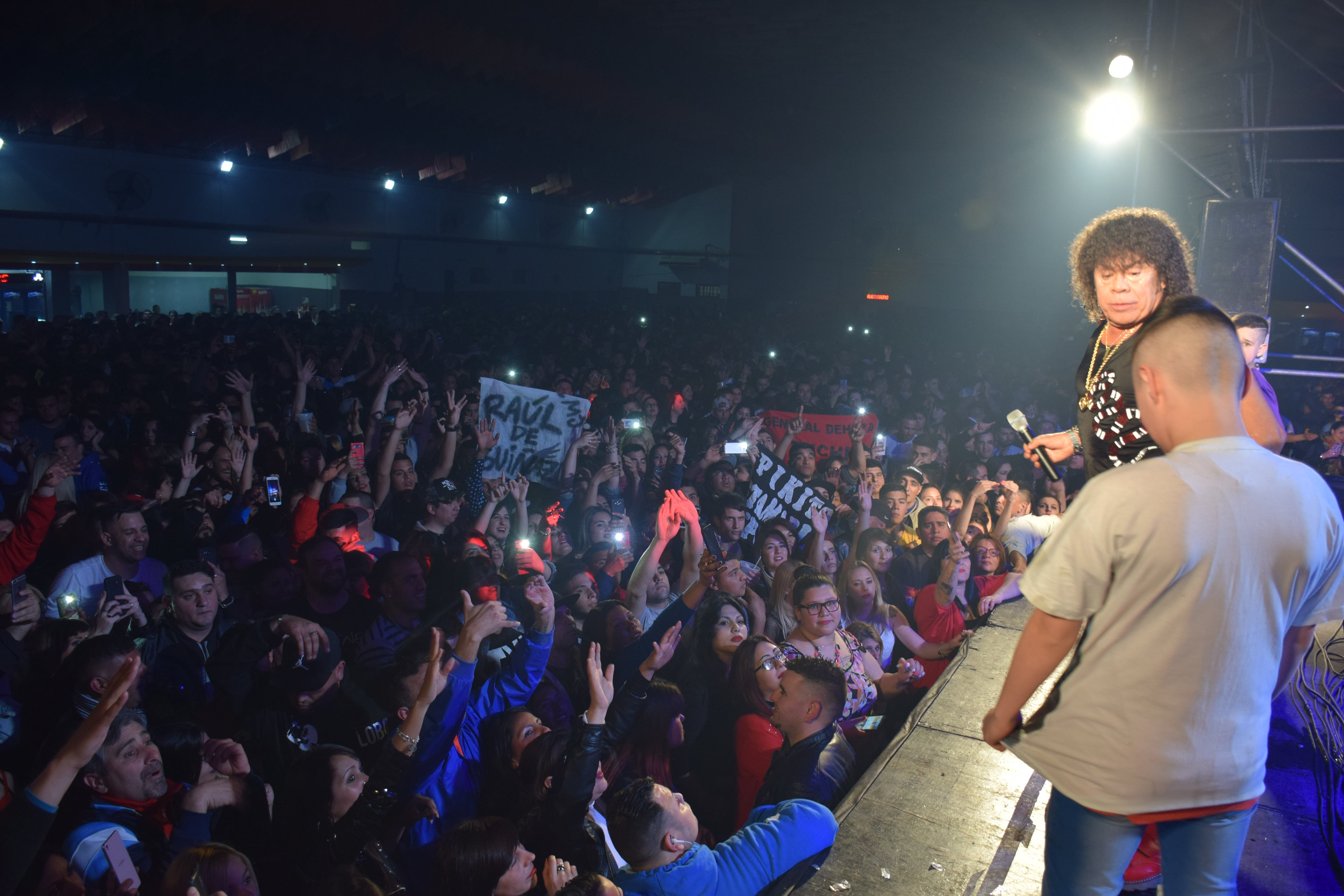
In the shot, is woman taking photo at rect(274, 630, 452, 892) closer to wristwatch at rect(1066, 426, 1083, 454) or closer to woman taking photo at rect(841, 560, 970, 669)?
wristwatch at rect(1066, 426, 1083, 454)

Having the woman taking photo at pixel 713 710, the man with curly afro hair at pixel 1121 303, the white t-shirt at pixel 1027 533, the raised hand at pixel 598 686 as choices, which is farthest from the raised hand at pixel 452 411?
the man with curly afro hair at pixel 1121 303

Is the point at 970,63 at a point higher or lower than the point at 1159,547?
higher

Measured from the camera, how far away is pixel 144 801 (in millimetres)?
2623

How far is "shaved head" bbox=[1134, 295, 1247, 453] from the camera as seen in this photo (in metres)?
1.40

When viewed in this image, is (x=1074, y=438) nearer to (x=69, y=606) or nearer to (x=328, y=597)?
(x=328, y=597)

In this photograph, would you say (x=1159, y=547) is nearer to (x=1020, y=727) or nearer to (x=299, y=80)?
(x=1020, y=727)

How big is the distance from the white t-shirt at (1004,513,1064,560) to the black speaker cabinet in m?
2.30

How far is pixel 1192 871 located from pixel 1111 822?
0.17 metres

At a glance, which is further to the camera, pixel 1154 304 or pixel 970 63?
pixel 970 63

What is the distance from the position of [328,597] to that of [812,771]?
2518mm

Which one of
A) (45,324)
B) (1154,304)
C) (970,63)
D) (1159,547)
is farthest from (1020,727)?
(970,63)

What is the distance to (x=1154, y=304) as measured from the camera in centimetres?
223

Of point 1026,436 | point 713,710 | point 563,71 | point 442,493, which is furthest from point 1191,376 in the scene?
point 563,71

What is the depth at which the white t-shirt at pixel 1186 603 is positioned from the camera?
51.3 inches
